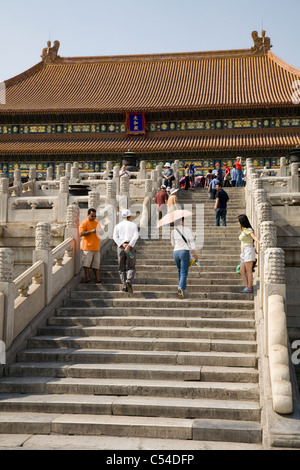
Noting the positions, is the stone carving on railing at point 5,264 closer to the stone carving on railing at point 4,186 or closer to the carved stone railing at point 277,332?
the carved stone railing at point 277,332

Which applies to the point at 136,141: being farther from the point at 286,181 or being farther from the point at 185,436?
the point at 185,436

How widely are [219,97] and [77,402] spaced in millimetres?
29404

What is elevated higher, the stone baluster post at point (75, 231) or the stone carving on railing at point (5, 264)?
the stone baluster post at point (75, 231)

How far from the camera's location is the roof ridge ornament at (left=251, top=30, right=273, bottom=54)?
128 feet

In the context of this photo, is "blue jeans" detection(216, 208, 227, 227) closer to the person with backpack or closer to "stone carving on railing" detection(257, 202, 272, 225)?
the person with backpack

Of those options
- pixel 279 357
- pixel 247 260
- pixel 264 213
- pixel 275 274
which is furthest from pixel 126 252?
pixel 279 357

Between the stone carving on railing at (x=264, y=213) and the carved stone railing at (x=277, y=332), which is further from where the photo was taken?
the stone carving on railing at (x=264, y=213)

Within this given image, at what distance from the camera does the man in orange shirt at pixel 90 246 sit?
11.3 m

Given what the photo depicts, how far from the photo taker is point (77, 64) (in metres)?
41.2

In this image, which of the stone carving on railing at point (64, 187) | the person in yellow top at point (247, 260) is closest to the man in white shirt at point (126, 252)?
the person in yellow top at point (247, 260)

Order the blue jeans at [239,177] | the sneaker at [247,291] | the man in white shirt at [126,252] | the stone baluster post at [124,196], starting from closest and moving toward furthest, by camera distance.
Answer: the sneaker at [247,291] < the man in white shirt at [126,252] < the stone baluster post at [124,196] < the blue jeans at [239,177]

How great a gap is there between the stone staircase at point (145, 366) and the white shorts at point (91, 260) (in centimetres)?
41

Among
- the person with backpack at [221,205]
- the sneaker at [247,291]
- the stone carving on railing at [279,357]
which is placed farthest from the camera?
the person with backpack at [221,205]
